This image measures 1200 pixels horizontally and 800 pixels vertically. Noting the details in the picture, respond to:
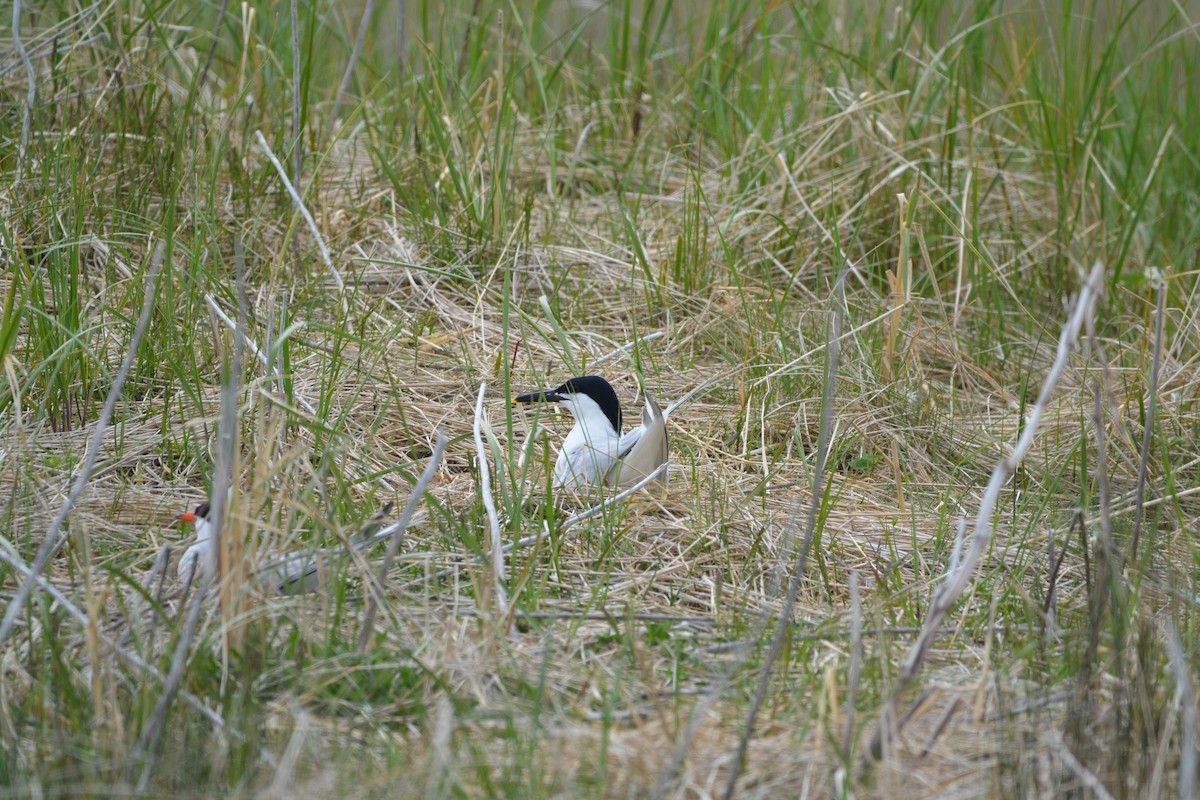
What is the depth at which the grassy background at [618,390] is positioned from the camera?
1775mm

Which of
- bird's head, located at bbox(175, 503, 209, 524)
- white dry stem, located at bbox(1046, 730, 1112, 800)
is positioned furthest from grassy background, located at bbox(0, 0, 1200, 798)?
bird's head, located at bbox(175, 503, 209, 524)

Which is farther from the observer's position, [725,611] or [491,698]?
[725,611]

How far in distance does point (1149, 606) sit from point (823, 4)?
3.33 m

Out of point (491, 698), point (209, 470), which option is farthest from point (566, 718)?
point (209, 470)

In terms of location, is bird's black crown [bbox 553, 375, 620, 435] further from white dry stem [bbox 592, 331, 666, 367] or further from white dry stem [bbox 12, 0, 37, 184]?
white dry stem [bbox 12, 0, 37, 184]

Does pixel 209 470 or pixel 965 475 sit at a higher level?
pixel 965 475

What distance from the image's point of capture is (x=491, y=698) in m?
1.90

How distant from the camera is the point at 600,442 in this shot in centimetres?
292

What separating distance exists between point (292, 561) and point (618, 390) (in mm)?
1576

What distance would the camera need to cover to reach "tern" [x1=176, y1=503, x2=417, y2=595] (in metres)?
1.99

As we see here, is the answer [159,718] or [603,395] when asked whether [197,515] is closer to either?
[159,718]

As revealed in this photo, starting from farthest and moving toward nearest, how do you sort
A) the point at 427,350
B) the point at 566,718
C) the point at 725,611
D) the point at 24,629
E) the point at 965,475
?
the point at 427,350, the point at 965,475, the point at 725,611, the point at 24,629, the point at 566,718

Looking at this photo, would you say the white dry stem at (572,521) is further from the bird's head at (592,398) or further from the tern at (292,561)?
the bird's head at (592,398)

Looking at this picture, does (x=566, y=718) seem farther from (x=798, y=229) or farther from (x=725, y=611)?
(x=798, y=229)
